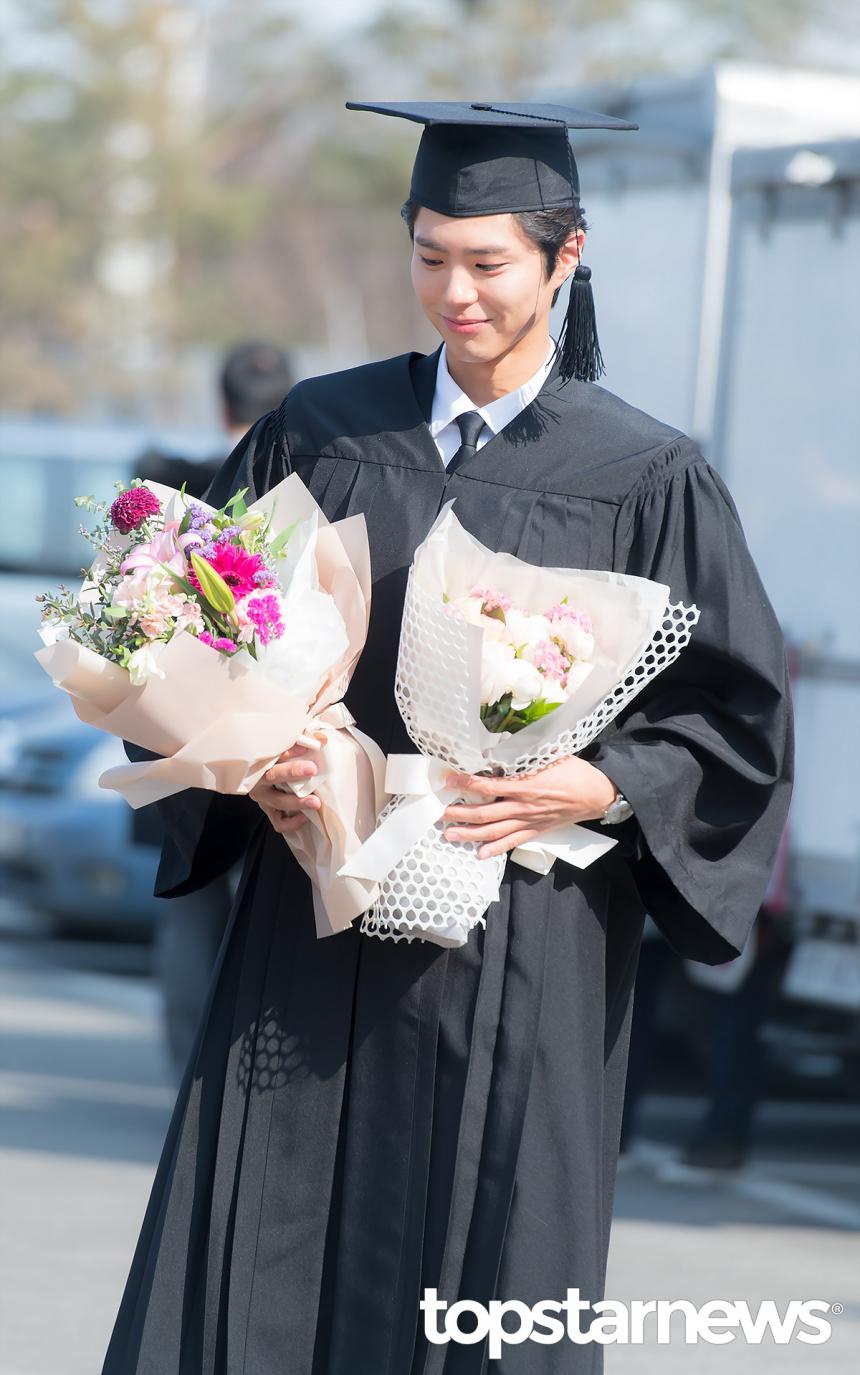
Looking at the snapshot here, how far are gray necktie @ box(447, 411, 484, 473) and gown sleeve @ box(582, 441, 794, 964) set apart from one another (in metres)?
0.23

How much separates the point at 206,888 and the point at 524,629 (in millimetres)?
3464

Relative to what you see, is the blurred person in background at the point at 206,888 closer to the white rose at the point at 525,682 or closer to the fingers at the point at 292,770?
the fingers at the point at 292,770

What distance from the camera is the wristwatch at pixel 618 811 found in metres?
2.92

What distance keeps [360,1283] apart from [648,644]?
924 millimetres

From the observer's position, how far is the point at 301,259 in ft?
135

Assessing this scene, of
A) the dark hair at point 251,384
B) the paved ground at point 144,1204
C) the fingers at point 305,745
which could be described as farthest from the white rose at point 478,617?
the dark hair at point 251,384

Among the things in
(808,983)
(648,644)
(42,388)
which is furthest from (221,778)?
(42,388)

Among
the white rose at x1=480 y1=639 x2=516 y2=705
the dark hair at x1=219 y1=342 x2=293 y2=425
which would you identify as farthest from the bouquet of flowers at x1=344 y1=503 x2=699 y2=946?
the dark hair at x1=219 y1=342 x2=293 y2=425

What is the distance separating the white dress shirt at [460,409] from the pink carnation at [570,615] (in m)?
0.34

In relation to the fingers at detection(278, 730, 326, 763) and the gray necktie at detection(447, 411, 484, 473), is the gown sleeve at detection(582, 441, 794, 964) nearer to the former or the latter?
the gray necktie at detection(447, 411, 484, 473)

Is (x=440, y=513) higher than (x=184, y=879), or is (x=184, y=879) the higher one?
(x=440, y=513)

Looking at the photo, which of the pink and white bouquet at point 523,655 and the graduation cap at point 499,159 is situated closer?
the pink and white bouquet at point 523,655

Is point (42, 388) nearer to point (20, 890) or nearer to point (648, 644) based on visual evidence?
point (20, 890)

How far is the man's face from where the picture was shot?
2957 mm
